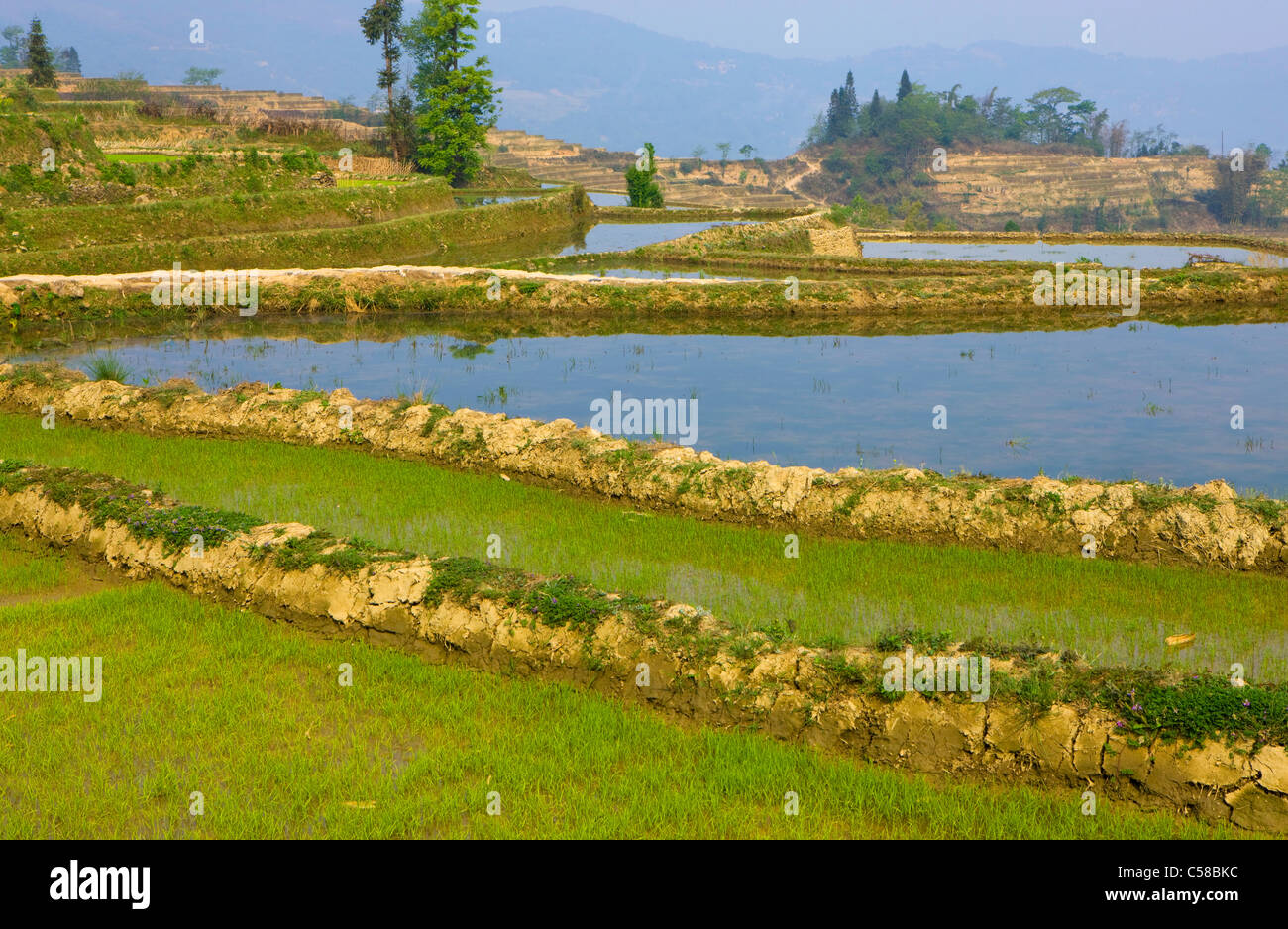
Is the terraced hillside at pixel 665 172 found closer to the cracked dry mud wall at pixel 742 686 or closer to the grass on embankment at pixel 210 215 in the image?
the grass on embankment at pixel 210 215

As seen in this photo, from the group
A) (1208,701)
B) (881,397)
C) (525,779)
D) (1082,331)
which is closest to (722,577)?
(525,779)

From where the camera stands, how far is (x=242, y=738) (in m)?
6.12

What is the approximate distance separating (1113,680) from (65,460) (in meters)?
11.0

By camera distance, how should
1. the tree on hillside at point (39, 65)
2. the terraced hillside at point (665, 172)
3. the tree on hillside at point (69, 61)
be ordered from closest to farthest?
the tree on hillside at point (39, 65) → the terraced hillside at point (665, 172) → the tree on hillside at point (69, 61)

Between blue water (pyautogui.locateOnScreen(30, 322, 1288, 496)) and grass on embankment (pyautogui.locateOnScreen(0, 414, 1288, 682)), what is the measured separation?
2.27 m

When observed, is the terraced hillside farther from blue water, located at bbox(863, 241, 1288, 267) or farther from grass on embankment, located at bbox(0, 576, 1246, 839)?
grass on embankment, located at bbox(0, 576, 1246, 839)

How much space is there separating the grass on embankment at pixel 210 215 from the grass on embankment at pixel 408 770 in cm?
2004

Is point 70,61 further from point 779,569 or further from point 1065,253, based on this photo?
point 779,569

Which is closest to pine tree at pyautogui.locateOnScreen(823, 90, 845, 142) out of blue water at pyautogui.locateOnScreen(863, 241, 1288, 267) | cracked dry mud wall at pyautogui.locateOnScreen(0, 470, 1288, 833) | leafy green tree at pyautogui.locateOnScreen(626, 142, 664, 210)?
leafy green tree at pyautogui.locateOnScreen(626, 142, 664, 210)

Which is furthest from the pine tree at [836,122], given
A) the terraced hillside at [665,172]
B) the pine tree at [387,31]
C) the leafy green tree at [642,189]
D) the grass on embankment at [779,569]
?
the grass on embankment at [779,569]

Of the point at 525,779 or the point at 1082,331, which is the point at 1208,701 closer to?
the point at 525,779

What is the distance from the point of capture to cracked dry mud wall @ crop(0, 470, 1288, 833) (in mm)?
5324

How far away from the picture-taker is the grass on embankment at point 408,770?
16.9 feet

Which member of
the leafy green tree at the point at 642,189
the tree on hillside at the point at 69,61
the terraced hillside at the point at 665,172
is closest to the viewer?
the leafy green tree at the point at 642,189
